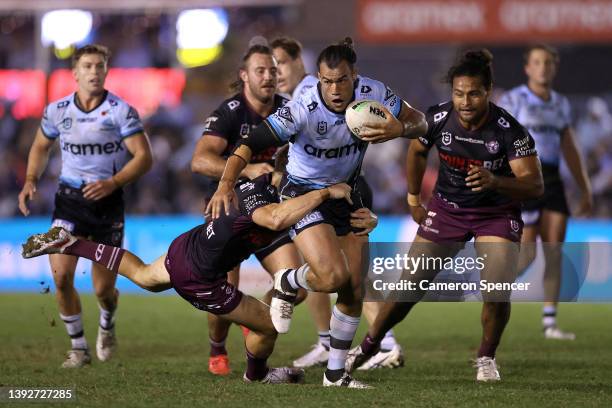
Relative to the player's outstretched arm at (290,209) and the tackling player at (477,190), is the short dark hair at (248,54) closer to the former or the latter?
the tackling player at (477,190)

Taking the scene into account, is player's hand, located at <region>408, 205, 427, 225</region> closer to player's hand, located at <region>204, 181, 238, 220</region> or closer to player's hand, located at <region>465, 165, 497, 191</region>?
player's hand, located at <region>465, 165, 497, 191</region>

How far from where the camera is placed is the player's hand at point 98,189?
9.62 metres

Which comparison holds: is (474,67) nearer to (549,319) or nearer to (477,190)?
(477,190)

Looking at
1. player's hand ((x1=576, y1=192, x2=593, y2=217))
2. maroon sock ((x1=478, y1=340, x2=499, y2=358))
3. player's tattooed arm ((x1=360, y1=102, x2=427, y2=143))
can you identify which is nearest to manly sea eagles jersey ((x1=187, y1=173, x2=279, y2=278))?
player's tattooed arm ((x1=360, y1=102, x2=427, y2=143))

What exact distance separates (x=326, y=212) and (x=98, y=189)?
8.24ft

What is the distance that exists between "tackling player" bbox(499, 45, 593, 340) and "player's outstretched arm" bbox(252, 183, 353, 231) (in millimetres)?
4733

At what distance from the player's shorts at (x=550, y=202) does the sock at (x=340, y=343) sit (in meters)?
4.64

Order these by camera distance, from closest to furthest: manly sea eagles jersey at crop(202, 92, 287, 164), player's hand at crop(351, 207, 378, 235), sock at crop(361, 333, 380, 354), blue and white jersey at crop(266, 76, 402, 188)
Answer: blue and white jersey at crop(266, 76, 402, 188) < player's hand at crop(351, 207, 378, 235) < sock at crop(361, 333, 380, 354) < manly sea eagles jersey at crop(202, 92, 287, 164)

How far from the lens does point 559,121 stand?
38.5ft

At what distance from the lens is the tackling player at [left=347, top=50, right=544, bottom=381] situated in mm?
8211

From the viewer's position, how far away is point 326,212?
318 inches

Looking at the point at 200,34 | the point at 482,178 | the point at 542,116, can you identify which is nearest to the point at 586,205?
the point at 542,116

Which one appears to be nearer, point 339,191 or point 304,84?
point 339,191

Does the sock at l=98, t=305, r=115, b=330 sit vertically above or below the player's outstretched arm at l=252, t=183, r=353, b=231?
below
